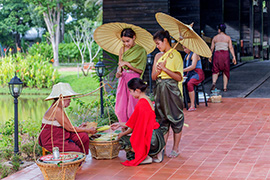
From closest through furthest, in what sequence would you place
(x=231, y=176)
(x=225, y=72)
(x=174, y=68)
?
(x=231, y=176)
(x=174, y=68)
(x=225, y=72)

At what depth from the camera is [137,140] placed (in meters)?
5.15

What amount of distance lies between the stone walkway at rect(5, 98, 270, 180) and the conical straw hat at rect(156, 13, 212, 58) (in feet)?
4.22

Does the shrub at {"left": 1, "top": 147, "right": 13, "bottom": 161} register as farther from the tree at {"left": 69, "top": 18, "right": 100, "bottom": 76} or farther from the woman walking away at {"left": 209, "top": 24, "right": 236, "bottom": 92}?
the tree at {"left": 69, "top": 18, "right": 100, "bottom": 76}

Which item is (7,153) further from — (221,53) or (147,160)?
(221,53)

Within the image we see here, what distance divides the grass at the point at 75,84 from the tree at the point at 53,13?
4607mm

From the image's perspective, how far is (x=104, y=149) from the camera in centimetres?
537

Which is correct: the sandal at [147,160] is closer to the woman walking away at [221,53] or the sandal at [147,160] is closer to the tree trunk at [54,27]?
the woman walking away at [221,53]

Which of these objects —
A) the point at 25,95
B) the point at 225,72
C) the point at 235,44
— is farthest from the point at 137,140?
the point at 25,95

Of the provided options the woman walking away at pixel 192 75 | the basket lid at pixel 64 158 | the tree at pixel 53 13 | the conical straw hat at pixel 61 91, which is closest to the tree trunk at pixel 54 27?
the tree at pixel 53 13

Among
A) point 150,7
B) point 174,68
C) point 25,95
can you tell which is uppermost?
point 150,7

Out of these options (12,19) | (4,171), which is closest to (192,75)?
(4,171)

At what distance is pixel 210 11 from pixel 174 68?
1076cm

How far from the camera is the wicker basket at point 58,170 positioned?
4.38 m

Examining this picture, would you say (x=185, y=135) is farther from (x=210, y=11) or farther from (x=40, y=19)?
(x=40, y=19)
